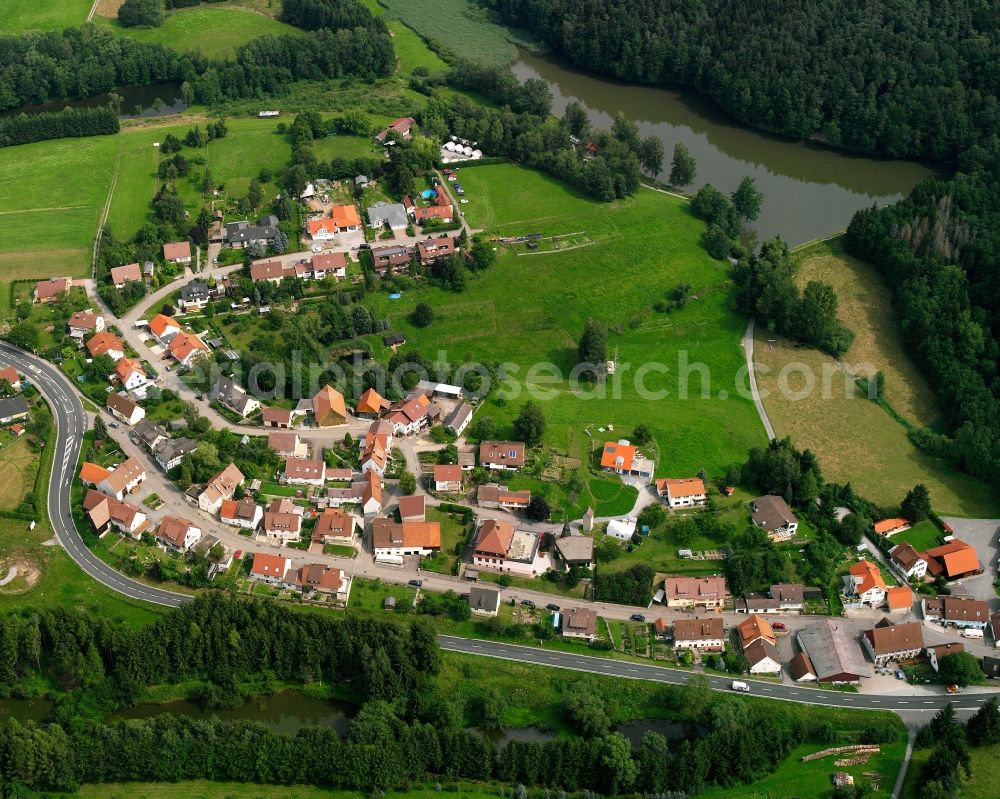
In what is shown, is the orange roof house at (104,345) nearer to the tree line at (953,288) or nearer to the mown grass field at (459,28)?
the mown grass field at (459,28)

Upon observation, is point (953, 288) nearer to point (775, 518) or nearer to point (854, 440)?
point (854, 440)

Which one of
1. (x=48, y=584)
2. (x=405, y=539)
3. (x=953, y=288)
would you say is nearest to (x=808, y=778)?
(x=405, y=539)

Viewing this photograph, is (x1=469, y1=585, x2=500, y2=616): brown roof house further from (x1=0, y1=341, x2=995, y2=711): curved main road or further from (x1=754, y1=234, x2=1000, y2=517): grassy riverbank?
(x1=754, y1=234, x2=1000, y2=517): grassy riverbank

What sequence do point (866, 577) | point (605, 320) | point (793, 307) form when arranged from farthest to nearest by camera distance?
point (605, 320)
point (793, 307)
point (866, 577)

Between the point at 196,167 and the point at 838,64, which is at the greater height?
the point at 838,64

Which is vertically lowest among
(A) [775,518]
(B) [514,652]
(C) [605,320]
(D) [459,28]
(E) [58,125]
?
(B) [514,652]

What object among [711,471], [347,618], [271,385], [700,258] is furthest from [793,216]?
[347,618]

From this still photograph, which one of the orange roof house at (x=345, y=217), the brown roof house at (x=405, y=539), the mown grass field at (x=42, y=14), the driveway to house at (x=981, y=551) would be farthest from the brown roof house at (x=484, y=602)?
the mown grass field at (x=42, y=14)
